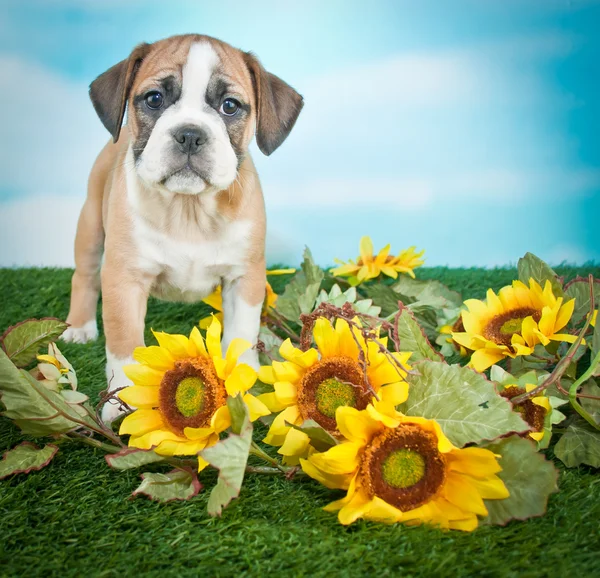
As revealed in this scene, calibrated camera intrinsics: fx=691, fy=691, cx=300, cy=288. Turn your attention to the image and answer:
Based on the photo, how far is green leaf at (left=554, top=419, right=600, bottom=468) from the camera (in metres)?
1.51

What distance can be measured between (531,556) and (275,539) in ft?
1.48

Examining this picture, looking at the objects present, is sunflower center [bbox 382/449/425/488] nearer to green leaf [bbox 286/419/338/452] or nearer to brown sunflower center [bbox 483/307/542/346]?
green leaf [bbox 286/419/338/452]

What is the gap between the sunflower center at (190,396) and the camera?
4.65ft

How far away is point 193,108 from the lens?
208 cm

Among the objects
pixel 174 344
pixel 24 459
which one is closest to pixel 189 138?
pixel 174 344

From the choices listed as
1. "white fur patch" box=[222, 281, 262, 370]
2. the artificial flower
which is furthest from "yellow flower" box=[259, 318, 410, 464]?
"white fur patch" box=[222, 281, 262, 370]

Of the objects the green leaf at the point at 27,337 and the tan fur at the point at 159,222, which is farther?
the tan fur at the point at 159,222

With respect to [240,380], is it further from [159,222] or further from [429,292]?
[429,292]

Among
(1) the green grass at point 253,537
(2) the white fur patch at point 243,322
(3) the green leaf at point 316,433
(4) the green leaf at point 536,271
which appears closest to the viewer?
(1) the green grass at point 253,537

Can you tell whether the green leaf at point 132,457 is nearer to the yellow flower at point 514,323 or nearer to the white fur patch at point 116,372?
the white fur patch at point 116,372

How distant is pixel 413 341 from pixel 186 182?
0.84 m

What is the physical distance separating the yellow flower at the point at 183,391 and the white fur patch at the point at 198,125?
0.68 metres

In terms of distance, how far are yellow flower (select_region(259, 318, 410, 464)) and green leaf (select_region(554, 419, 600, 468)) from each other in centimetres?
44

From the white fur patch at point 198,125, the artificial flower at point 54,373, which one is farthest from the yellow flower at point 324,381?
the white fur patch at point 198,125
